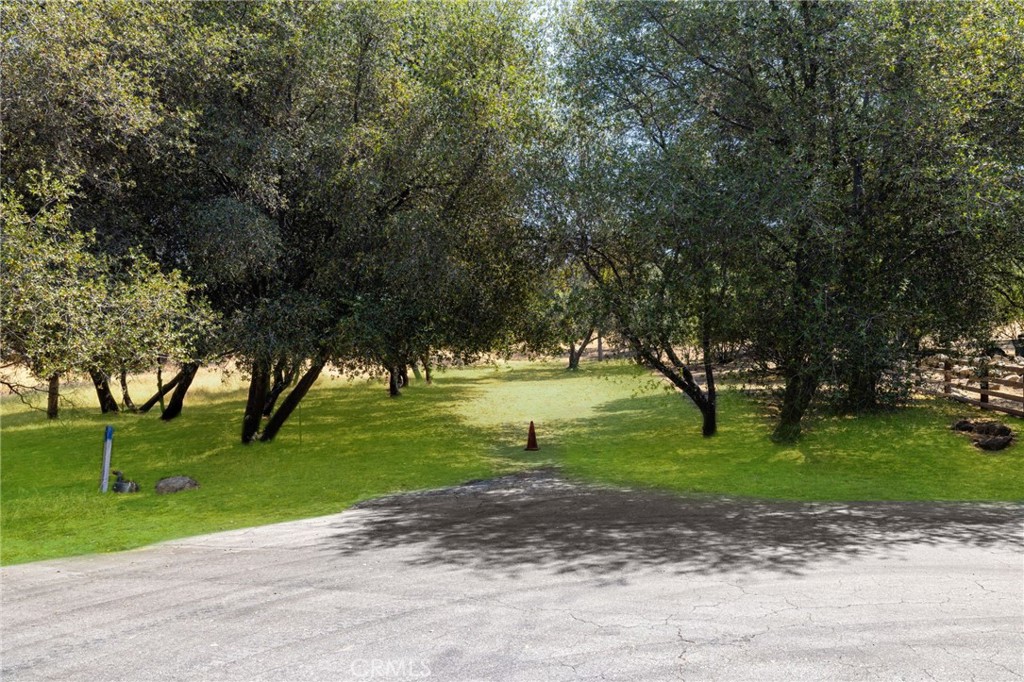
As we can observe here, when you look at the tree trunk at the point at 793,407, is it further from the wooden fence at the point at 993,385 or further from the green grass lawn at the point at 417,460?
the wooden fence at the point at 993,385

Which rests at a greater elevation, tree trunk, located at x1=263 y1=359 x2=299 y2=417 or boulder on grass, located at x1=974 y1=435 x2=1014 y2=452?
tree trunk, located at x1=263 y1=359 x2=299 y2=417

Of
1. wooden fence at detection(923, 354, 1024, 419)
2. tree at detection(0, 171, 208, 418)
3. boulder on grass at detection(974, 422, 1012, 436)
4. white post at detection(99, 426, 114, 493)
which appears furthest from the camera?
wooden fence at detection(923, 354, 1024, 419)

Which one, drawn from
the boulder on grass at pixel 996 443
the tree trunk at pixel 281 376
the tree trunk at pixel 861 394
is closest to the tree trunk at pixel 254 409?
the tree trunk at pixel 281 376

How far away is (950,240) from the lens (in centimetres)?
1485

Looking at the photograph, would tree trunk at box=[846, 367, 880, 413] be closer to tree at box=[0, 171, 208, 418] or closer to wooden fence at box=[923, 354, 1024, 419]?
wooden fence at box=[923, 354, 1024, 419]

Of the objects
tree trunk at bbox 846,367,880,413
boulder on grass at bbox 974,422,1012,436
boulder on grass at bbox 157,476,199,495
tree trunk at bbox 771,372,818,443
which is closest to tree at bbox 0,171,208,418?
boulder on grass at bbox 157,476,199,495

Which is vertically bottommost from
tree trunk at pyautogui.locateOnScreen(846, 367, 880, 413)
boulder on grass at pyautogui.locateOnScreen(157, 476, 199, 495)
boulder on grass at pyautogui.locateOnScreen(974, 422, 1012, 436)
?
boulder on grass at pyautogui.locateOnScreen(157, 476, 199, 495)

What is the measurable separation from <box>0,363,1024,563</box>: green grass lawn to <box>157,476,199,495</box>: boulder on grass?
0.32 metres

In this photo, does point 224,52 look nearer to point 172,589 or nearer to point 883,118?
point 172,589

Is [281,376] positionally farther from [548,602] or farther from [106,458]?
[548,602]

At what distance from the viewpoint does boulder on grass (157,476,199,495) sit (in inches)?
603

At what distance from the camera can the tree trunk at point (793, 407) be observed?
1705cm

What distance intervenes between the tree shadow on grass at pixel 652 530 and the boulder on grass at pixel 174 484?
473cm

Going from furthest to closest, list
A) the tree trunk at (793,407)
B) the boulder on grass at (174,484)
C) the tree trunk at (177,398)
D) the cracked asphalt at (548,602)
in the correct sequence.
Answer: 1. the tree trunk at (177,398)
2. the tree trunk at (793,407)
3. the boulder on grass at (174,484)
4. the cracked asphalt at (548,602)
